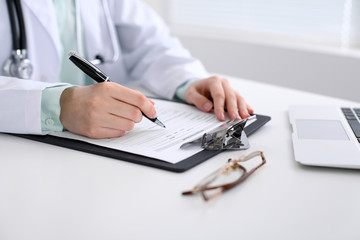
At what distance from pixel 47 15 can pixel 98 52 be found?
0.71ft

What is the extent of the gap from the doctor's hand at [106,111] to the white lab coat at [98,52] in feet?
0.27

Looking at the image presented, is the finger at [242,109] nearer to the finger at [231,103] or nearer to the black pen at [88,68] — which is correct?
the finger at [231,103]

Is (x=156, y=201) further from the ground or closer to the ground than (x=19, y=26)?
closer to the ground

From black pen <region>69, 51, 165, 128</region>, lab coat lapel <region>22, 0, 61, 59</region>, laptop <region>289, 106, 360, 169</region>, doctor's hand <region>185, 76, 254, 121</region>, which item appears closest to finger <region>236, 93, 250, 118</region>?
doctor's hand <region>185, 76, 254, 121</region>

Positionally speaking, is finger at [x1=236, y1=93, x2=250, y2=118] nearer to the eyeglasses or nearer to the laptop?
the laptop

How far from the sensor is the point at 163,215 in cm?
61

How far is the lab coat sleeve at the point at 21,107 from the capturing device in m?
0.88

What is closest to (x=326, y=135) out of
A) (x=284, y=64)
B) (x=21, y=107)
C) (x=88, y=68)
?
(x=88, y=68)

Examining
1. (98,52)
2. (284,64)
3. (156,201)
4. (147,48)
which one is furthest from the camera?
(284,64)

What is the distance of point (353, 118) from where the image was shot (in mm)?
1000

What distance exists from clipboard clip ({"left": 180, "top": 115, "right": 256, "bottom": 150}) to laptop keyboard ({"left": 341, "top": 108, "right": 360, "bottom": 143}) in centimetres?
24

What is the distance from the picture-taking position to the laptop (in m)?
0.77

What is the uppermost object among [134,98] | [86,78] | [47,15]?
[47,15]

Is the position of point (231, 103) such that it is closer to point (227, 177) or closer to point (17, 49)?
point (227, 177)
